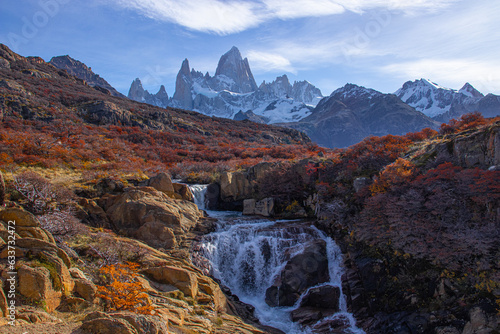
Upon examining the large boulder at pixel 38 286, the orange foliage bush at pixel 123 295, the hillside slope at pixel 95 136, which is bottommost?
the orange foliage bush at pixel 123 295

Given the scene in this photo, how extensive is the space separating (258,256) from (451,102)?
205 metres

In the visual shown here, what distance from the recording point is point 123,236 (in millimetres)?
13148

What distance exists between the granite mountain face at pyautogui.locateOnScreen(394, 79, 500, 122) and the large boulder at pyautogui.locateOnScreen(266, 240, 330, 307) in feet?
527

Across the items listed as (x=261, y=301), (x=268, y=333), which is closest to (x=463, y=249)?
(x=268, y=333)

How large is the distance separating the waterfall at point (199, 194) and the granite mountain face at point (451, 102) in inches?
6287

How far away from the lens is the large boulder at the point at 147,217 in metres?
13.6

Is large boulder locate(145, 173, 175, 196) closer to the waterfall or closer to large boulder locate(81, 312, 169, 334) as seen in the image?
the waterfall

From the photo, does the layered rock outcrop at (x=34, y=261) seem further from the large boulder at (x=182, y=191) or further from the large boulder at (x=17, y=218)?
the large boulder at (x=182, y=191)

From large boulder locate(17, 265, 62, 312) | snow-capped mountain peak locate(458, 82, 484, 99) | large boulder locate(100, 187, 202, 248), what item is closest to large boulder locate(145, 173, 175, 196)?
large boulder locate(100, 187, 202, 248)

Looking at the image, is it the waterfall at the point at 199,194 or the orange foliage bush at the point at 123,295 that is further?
the waterfall at the point at 199,194

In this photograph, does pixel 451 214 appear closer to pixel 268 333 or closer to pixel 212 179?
pixel 268 333

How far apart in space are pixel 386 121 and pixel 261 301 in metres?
174

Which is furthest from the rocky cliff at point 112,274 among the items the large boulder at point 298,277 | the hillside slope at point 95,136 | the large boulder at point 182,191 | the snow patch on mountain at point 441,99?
the snow patch on mountain at point 441,99

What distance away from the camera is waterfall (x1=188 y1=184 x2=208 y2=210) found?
2112 centimetres
